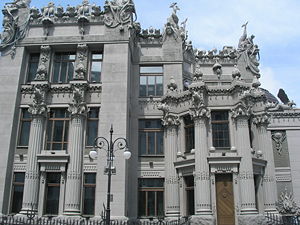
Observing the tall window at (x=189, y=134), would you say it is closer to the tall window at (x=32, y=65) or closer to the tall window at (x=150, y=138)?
the tall window at (x=150, y=138)

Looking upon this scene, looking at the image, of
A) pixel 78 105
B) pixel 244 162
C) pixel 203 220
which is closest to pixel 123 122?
pixel 78 105

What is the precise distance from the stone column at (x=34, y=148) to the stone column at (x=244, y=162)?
1430cm

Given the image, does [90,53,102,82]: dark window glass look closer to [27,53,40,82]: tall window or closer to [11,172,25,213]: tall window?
[27,53,40,82]: tall window

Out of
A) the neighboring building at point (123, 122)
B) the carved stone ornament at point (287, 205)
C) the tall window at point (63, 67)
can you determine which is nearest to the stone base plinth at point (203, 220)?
the neighboring building at point (123, 122)

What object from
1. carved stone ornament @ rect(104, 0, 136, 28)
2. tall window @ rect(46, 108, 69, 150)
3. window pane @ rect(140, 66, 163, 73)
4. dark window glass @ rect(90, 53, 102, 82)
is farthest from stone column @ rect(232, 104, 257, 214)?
tall window @ rect(46, 108, 69, 150)

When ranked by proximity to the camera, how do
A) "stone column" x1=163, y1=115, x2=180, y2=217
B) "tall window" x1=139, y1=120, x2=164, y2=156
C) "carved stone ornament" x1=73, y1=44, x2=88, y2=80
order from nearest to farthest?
"stone column" x1=163, y1=115, x2=180, y2=217 → "carved stone ornament" x1=73, y1=44, x2=88, y2=80 → "tall window" x1=139, y1=120, x2=164, y2=156

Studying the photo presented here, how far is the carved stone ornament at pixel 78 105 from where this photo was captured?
81.3ft

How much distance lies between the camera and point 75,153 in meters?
24.0

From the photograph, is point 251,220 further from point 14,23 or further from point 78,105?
point 14,23

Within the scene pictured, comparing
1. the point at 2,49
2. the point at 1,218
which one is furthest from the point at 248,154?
the point at 2,49

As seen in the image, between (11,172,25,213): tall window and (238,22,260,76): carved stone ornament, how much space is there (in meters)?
21.9

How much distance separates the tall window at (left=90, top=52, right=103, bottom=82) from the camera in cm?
2680

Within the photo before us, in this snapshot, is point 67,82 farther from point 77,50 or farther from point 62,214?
point 62,214

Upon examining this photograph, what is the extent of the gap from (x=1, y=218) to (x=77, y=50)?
1378 centimetres
